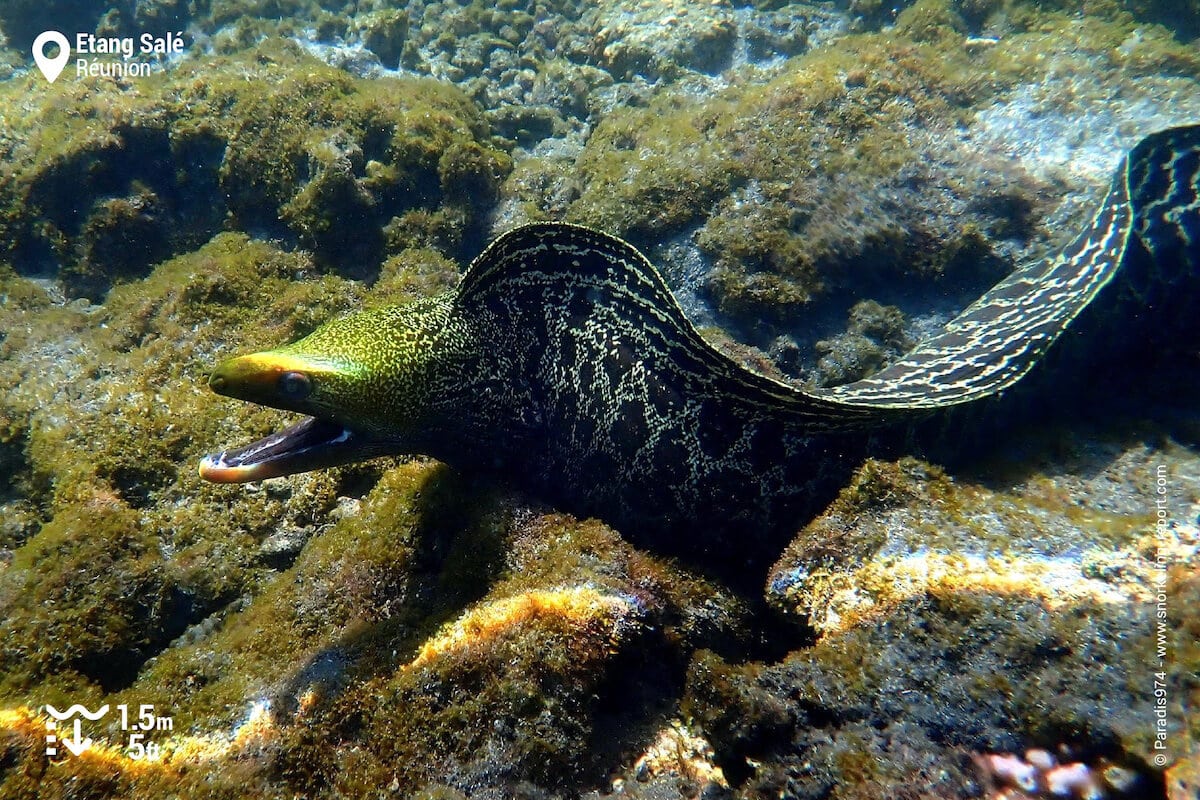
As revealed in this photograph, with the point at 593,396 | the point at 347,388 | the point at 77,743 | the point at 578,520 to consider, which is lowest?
the point at 77,743

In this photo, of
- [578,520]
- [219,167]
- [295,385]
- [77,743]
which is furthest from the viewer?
[219,167]

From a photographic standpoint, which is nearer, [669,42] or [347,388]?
[347,388]

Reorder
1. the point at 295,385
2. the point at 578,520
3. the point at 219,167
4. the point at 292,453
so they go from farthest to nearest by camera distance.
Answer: the point at 219,167 < the point at 578,520 < the point at 292,453 < the point at 295,385

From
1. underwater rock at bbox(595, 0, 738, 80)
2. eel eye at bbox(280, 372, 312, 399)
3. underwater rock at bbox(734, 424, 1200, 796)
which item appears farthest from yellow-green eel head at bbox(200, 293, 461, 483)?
underwater rock at bbox(595, 0, 738, 80)

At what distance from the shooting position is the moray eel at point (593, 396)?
2.88 meters

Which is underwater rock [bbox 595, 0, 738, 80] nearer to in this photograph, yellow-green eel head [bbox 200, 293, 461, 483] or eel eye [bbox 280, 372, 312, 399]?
yellow-green eel head [bbox 200, 293, 461, 483]

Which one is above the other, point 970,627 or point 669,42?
point 669,42

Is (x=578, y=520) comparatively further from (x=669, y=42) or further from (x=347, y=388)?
(x=669, y=42)

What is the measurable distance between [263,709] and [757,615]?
2.39m

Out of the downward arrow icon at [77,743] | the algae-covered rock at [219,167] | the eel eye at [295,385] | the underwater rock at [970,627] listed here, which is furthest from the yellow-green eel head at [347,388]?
Result: the algae-covered rock at [219,167]

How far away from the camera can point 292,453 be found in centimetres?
282

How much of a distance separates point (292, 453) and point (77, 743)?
154 cm

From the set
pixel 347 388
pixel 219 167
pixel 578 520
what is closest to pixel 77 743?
pixel 347 388

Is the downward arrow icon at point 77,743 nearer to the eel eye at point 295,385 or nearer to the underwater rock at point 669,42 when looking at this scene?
the eel eye at point 295,385
